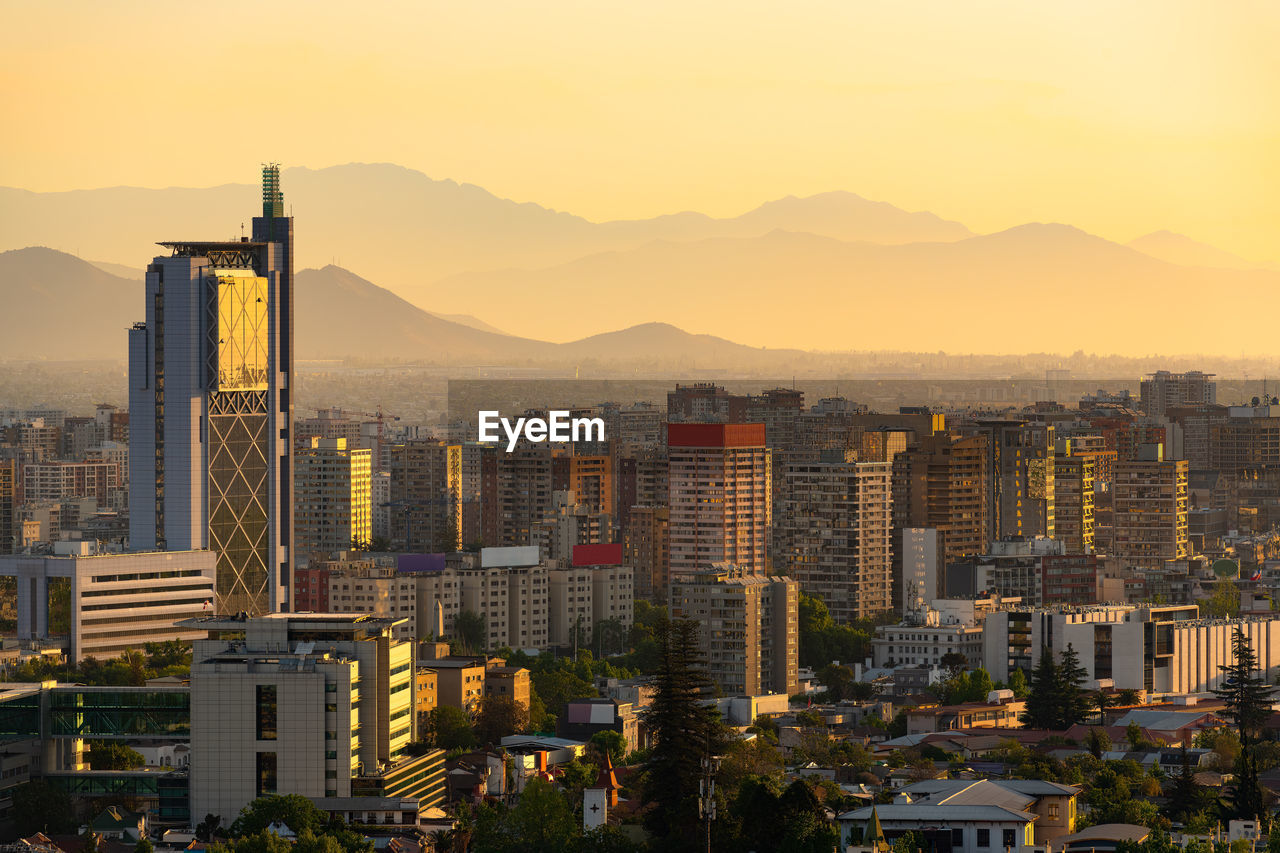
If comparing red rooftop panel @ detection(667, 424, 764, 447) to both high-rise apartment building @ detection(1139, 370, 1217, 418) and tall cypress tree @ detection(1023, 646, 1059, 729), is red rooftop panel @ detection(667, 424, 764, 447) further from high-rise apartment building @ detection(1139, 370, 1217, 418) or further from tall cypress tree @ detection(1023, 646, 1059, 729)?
high-rise apartment building @ detection(1139, 370, 1217, 418)

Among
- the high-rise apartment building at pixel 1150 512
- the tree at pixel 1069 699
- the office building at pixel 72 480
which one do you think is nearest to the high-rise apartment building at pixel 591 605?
the tree at pixel 1069 699

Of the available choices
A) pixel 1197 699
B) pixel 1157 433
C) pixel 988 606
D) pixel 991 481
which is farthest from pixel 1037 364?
pixel 1197 699

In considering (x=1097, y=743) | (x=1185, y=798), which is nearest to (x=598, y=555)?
(x=1097, y=743)

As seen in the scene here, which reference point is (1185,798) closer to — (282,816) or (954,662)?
(282,816)

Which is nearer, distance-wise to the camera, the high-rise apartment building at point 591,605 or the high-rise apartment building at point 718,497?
the high-rise apartment building at point 591,605

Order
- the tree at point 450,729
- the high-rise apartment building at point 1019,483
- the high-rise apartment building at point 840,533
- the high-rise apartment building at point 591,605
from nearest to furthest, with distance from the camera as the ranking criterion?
the tree at point 450,729 → the high-rise apartment building at point 591,605 → the high-rise apartment building at point 840,533 → the high-rise apartment building at point 1019,483

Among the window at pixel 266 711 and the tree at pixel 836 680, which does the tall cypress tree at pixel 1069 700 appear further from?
the window at pixel 266 711

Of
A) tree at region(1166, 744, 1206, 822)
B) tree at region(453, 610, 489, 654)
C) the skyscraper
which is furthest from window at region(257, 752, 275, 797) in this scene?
the skyscraper

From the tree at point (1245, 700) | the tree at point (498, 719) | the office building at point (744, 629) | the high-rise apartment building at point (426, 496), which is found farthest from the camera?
the high-rise apartment building at point (426, 496)
